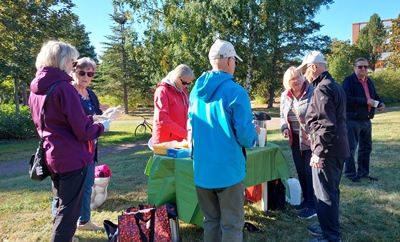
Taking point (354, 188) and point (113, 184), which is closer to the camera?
point (354, 188)

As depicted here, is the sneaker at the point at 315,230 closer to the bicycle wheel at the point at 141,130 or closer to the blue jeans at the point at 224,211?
the blue jeans at the point at 224,211

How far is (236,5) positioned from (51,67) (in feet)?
46.0

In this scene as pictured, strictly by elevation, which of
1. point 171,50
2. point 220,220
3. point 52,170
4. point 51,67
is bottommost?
point 220,220

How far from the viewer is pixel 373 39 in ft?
159

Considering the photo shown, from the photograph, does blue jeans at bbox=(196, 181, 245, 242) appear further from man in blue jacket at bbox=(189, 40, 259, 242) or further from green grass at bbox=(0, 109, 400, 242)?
green grass at bbox=(0, 109, 400, 242)

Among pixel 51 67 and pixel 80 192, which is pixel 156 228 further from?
pixel 51 67

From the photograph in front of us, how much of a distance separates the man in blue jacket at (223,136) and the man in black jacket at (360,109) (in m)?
3.28

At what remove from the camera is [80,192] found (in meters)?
2.38

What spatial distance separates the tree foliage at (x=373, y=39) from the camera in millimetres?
46344

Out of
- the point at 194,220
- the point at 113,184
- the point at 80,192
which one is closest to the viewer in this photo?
→ the point at 80,192

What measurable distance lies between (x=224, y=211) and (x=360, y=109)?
355 centimetres

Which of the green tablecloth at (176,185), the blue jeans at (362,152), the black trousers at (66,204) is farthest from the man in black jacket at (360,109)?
the black trousers at (66,204)

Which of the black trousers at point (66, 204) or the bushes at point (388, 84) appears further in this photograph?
the bushes at point (388, 84)

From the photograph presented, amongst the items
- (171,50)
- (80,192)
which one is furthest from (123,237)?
(171,50)
